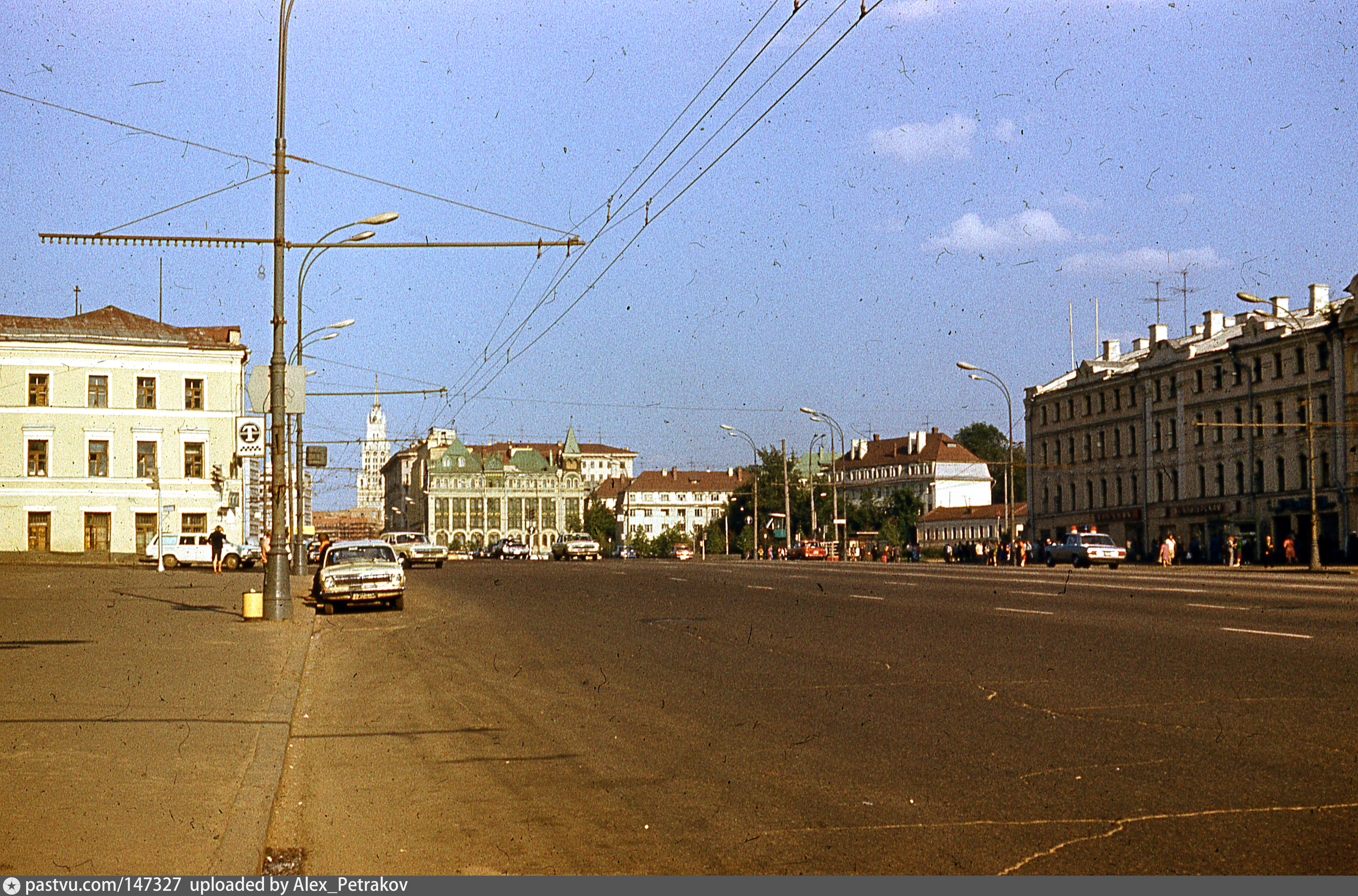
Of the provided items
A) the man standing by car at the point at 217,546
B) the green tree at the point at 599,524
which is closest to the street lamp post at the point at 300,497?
the man standing by car at the point at 217,546

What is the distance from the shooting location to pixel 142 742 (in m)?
9.49

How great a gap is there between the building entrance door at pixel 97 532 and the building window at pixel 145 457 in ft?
9.19

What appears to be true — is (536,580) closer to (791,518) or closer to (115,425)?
(115,425)

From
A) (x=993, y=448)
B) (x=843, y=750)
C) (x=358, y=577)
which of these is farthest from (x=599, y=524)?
(x=843, y=750)

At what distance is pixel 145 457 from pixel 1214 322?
2660 inches

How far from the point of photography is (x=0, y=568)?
56469 millimetres

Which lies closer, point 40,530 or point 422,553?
point 422,553

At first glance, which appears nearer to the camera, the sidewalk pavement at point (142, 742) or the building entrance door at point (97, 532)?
the sidewalk pavement at point (142, 742)

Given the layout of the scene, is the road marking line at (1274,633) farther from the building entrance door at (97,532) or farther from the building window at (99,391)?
the building window at (99,391)

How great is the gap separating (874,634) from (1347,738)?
30.9 feet

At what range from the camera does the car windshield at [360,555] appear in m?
28.4

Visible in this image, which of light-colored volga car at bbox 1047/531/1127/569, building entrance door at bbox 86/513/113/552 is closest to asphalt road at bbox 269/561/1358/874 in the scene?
light-colored volga car at bbox 1047/531/1127/569

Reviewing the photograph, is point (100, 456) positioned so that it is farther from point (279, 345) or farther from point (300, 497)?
point (279, 345)

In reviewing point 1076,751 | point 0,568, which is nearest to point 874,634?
point 1076,751
